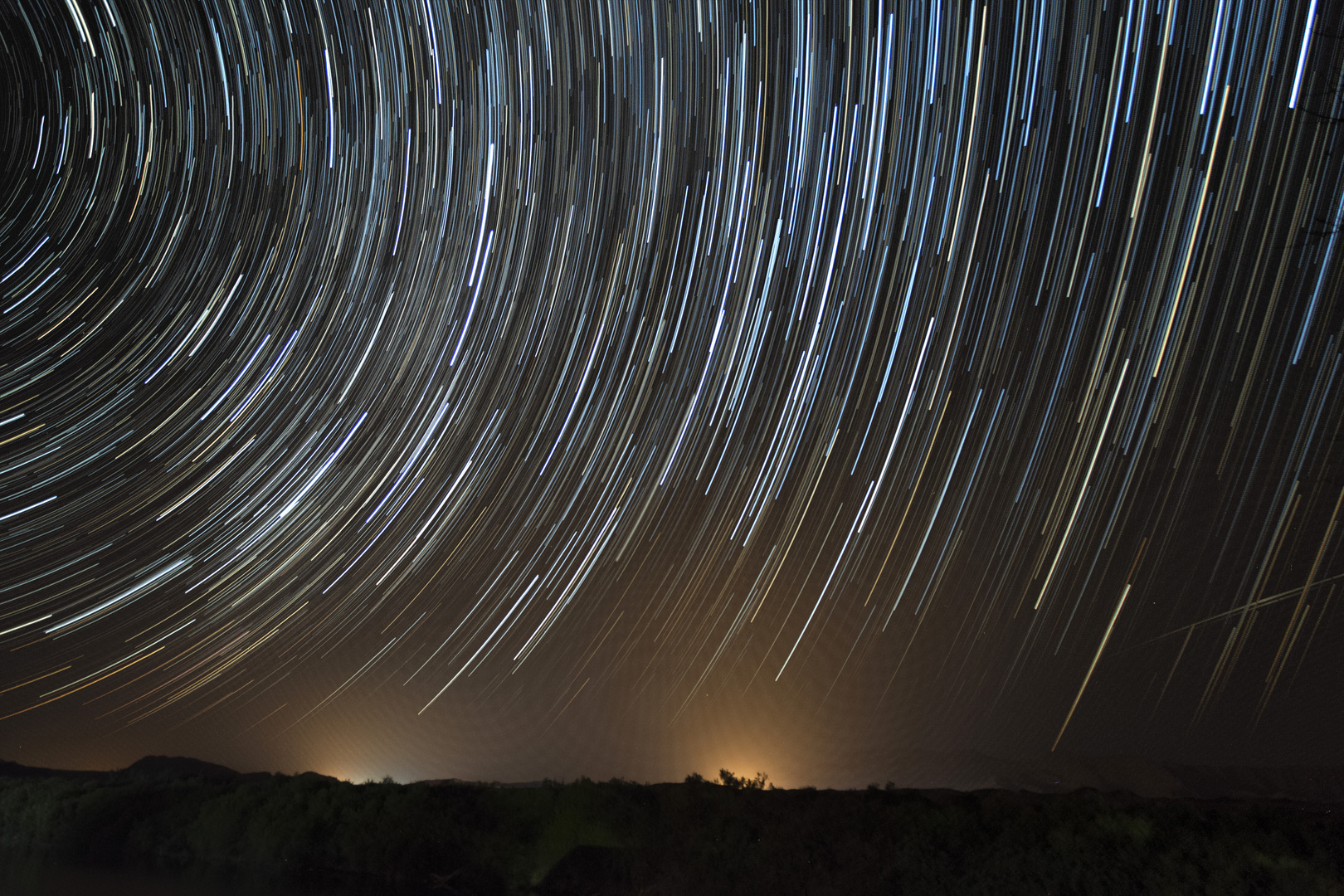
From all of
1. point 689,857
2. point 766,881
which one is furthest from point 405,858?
point 766,881

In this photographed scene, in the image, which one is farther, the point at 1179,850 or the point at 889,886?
the point at 889,886

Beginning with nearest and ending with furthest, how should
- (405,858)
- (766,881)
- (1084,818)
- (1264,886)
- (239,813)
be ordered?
(1264,886) < (1084,818) < (766,881) < (405,858) < (239,813)

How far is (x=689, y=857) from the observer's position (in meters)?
21.3

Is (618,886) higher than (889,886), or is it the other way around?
(889,886)

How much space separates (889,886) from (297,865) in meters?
16.9

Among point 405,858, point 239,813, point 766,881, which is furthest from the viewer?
point 239,813

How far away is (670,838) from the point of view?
22.0m

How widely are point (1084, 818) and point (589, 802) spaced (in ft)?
42.6

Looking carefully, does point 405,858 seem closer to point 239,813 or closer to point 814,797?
point 239,813

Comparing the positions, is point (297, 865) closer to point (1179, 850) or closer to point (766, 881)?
point (766, 881)

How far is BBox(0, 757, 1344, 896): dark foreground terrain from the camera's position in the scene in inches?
689

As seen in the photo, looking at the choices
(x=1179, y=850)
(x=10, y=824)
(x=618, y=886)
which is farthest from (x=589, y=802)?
(x=10, y=824)

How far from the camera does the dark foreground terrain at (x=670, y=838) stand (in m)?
17.5

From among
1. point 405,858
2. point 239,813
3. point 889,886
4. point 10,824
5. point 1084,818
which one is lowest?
point 10,824
